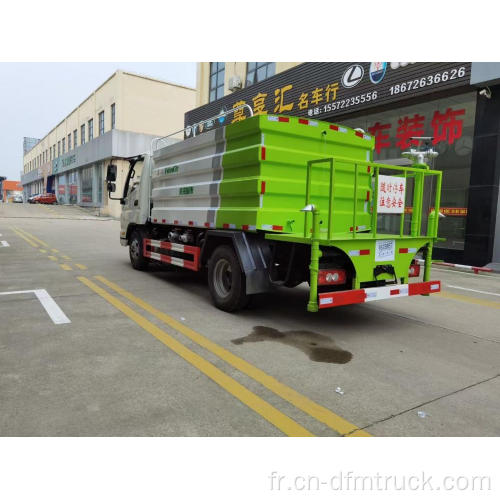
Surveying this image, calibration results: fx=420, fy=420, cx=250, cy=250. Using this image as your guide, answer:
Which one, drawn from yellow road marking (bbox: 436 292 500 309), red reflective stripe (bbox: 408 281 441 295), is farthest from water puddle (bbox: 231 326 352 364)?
yellow road marking (bbox: 436 292 500 309)

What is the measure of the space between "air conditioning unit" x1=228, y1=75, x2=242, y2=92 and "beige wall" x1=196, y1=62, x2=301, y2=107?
483mm

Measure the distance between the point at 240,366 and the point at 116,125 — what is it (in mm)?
37377

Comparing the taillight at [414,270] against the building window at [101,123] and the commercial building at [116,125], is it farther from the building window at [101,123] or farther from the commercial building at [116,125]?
the building window at [101,123]

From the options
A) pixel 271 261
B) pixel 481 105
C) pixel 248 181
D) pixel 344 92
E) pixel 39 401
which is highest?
pixel 344 92

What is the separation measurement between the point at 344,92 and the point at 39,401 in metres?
13.8

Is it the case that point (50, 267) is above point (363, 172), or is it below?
below

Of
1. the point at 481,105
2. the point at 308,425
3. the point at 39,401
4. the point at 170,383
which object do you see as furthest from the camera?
the point at 481,105

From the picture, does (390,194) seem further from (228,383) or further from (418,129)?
(418,129)

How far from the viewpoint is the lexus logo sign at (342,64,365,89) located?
542 inches

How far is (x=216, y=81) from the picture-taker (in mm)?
22766

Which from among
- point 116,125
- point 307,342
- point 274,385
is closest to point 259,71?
point 307,342
